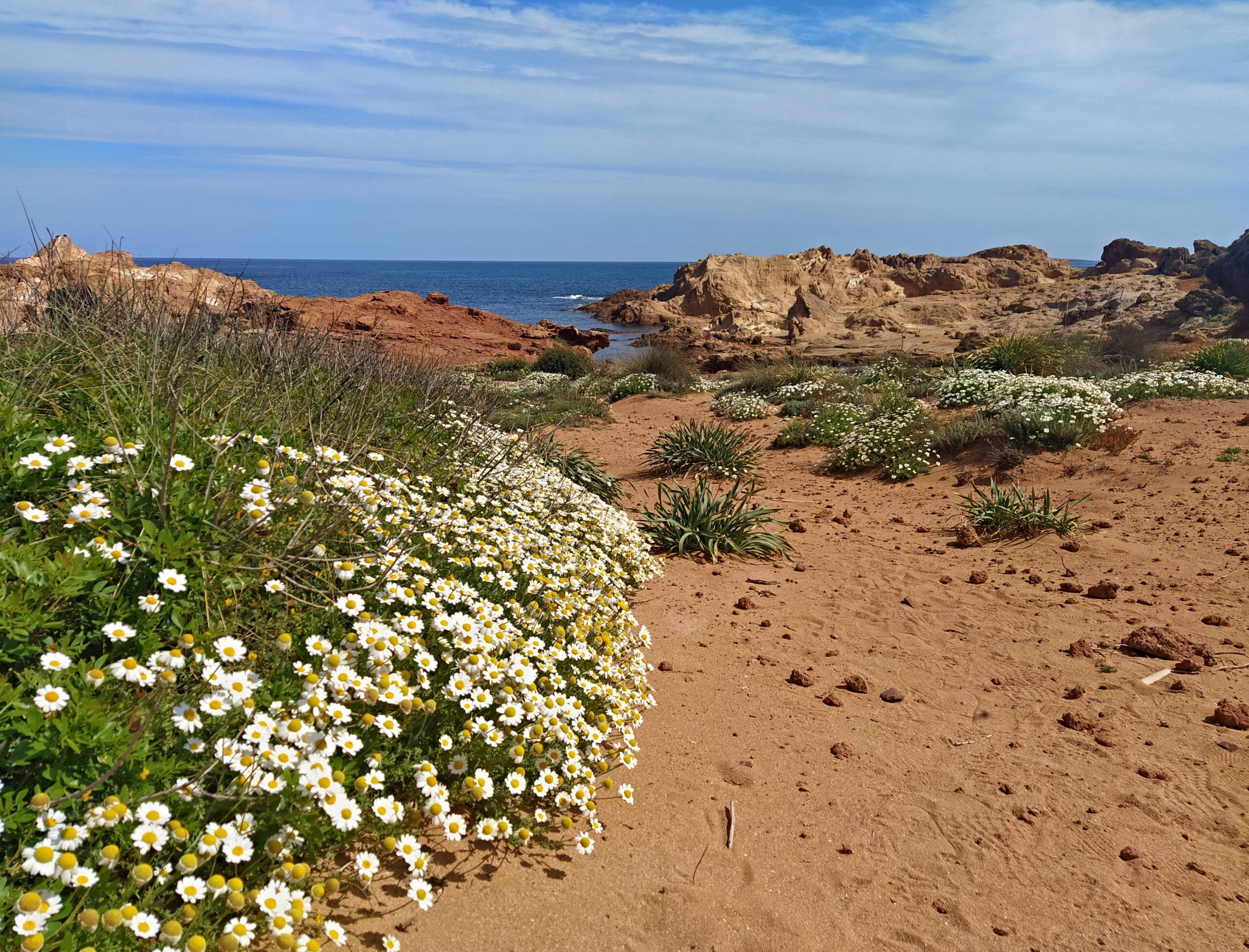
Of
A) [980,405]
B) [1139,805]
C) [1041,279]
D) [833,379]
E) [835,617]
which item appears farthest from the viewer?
[1041,279]

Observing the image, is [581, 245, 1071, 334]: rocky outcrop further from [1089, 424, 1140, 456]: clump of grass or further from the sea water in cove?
[1089, 424, 1140, 456]: clump of grass

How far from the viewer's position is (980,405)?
11.3 metres

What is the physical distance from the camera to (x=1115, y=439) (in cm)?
906

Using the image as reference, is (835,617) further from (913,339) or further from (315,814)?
(913,339)

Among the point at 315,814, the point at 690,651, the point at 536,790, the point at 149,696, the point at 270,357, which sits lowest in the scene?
the point at 690,651

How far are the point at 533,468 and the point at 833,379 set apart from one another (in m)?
11.2

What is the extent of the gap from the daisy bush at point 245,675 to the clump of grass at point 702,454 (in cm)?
625

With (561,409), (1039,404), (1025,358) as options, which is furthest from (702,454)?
(1025,358)

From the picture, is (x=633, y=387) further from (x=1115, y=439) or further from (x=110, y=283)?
(x=110, y=283)

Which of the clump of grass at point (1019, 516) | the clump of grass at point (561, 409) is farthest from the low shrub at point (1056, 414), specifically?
the clump of grass at point (561, 409)

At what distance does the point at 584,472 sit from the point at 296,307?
515 inches

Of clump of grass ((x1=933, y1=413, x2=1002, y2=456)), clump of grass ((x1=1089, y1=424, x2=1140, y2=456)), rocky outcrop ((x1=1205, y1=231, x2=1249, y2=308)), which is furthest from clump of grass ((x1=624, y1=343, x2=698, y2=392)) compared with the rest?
rocky outcrop ((x1=1205, y1=231, x2=1249, y2=308))

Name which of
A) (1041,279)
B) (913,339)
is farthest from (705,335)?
(1041,279)

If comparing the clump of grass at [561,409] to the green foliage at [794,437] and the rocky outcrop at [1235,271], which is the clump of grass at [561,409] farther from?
the rocky outcrop at [1235,271]
